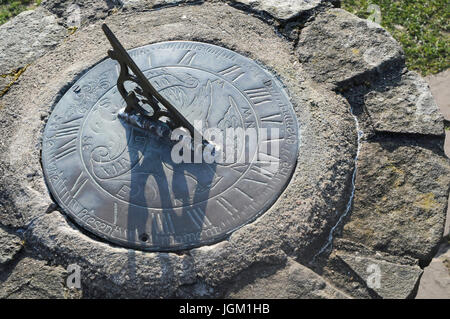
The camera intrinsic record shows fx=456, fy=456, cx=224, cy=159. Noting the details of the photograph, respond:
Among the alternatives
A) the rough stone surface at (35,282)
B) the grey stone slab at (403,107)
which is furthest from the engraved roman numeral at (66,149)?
the grey stone slab at (403,107)

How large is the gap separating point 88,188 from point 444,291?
2.46 m

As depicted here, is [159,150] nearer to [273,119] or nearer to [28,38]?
[273,119]

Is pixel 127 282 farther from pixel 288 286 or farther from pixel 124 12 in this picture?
pixel 124 12

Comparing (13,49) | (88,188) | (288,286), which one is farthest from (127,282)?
(13,49)

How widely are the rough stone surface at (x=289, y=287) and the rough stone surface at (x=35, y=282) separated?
944 millimetres

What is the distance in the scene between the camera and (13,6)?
4840 mm

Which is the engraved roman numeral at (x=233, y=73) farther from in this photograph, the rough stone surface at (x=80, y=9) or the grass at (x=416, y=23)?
the grass at (x=416, y=23)

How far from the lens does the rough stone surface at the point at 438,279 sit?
3.10m

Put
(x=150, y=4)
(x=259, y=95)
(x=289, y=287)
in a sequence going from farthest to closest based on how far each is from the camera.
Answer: (x=150, y=4) → (x=259, y=95) → (x=289, y=287)

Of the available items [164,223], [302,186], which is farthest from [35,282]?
[302,186]

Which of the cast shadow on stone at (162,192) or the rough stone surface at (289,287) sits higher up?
the cast shadow on stone at (162,192)

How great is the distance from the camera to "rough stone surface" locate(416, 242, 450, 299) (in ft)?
10.2

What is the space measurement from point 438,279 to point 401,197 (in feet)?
2.74

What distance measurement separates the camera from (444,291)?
311 cm
